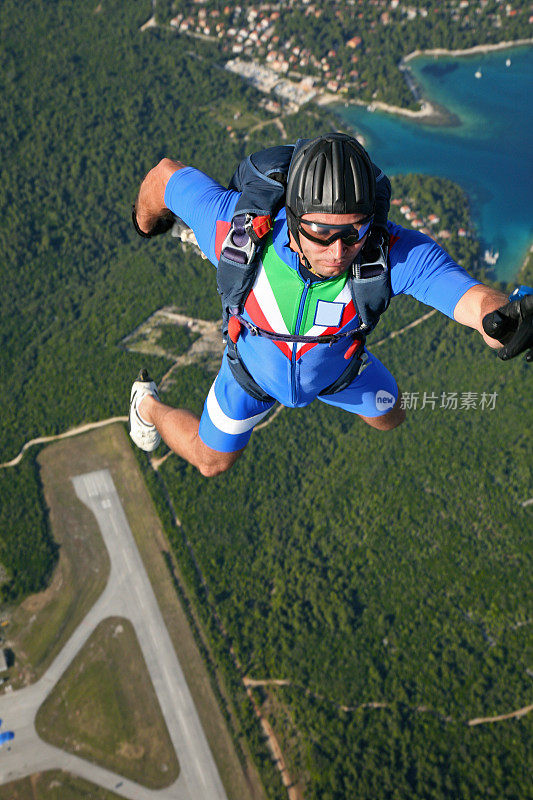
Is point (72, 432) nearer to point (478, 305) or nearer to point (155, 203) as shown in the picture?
point (155, 203)

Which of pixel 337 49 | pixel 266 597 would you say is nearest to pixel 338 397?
pixel 266 597

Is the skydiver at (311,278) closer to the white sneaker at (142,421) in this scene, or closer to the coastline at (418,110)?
the white sneaker at (142,421)

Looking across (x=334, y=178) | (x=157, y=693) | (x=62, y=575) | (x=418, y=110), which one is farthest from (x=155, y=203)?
(x=418, y=110)

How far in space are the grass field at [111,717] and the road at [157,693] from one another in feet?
1.50

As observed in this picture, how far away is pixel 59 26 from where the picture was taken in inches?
3748

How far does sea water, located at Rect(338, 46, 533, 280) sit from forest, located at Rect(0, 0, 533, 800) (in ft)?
16.8

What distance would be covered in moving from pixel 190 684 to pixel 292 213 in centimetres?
4357

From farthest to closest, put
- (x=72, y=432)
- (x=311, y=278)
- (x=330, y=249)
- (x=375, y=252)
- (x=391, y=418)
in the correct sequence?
(x=72, y=432) → (x=391, y=418) → (x=311, y=278) → (x=375, y=252) → (x=330, y=249)

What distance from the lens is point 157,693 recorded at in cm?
4394

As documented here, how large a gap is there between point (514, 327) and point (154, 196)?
461 centimetres

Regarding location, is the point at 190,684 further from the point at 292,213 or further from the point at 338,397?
the point at 292,213

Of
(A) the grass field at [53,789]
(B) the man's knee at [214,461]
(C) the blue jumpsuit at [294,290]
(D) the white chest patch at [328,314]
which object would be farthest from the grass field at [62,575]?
(D) the white chest patch at [328,314]

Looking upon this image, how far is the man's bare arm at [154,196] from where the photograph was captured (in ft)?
25.9

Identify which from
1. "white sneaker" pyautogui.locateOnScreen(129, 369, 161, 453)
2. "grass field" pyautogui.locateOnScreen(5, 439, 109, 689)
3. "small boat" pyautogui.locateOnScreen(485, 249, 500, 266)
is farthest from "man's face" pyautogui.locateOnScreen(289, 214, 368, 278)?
"small boat" pyautogui.locateOnScreen(485, 249, 500, 266)
